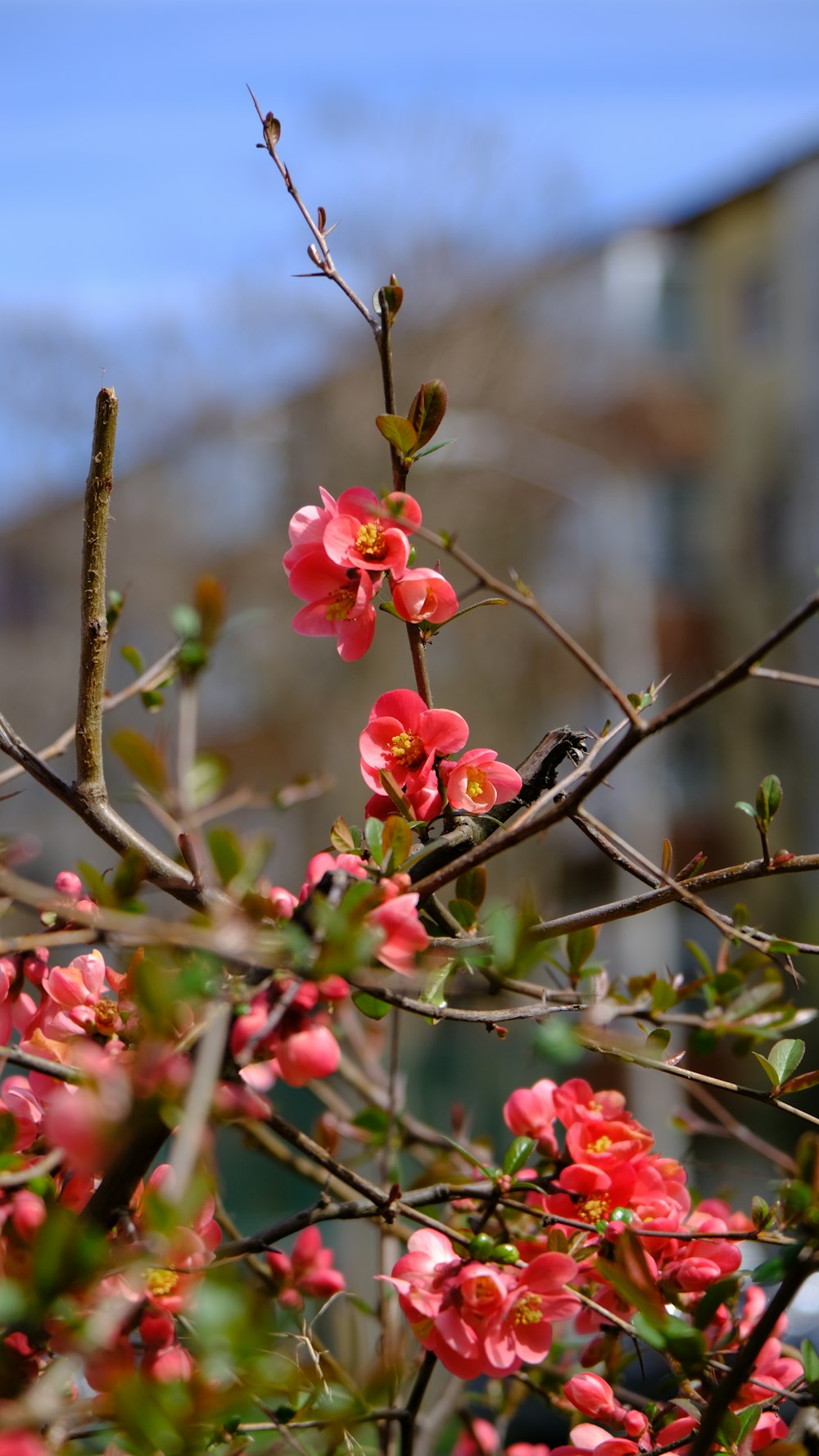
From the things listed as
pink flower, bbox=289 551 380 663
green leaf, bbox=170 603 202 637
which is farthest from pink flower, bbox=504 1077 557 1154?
green leaf, bbox=170 603 202 637

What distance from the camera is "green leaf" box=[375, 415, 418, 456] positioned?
0.76 meters

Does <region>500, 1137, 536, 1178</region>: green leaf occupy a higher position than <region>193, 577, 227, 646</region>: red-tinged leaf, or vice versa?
<region>193, 577, 227, 646</region>: red-tinged leaf

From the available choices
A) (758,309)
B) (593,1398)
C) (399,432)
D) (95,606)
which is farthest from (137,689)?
(758,309)

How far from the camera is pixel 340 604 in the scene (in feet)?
2.68

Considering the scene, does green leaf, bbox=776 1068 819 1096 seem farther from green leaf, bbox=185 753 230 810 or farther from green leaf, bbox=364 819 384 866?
green leaf, bbox=185 753 230 810

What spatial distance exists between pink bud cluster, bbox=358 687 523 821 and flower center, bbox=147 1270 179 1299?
0.27m

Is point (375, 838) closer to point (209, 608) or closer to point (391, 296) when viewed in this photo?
point (209, 608)

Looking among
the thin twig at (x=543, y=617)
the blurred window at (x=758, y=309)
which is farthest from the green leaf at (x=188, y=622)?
the blurred window at (x=758, y=309)

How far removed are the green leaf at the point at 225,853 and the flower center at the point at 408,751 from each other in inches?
10.4

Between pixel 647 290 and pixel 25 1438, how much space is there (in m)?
17.2

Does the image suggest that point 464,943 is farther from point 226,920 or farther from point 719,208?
point 719,208

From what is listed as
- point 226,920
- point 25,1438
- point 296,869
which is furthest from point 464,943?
point 296,869

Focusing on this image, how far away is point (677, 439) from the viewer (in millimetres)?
15641

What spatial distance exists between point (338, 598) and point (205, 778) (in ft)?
0.89
